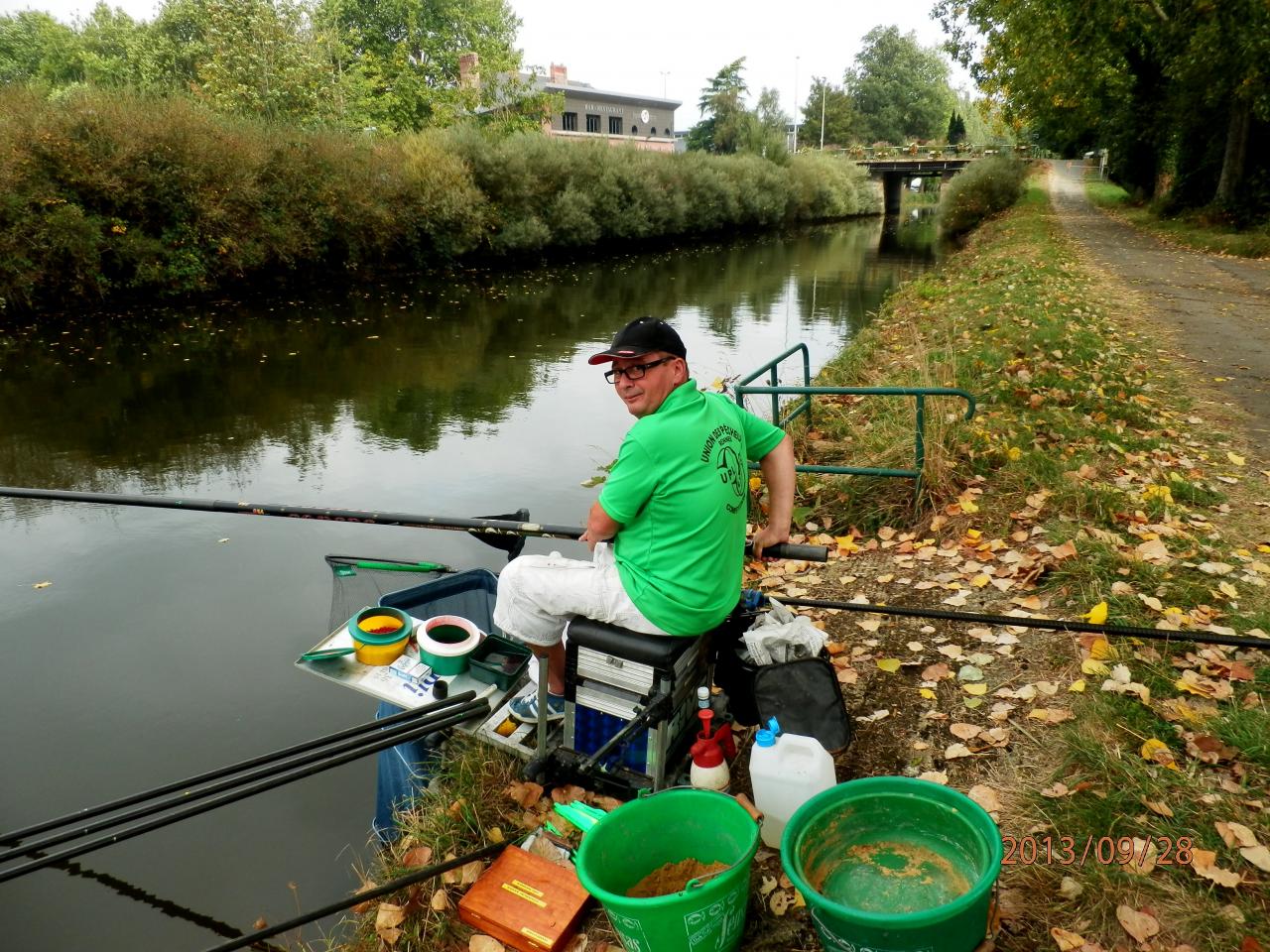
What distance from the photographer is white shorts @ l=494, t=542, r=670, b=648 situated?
302cm

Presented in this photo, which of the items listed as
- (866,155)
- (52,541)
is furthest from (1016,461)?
(866,155)

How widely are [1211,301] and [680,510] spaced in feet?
46.7

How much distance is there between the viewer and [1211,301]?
13844 millimetres

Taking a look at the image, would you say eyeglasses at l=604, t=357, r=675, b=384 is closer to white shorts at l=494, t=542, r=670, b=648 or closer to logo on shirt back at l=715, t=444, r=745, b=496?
logo on shirt back at l=715, t=444, r=745, b=496

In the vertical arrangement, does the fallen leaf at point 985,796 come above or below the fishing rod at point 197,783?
below

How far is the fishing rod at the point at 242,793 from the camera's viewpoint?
103 inches

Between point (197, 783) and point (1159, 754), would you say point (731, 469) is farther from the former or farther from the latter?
point (197, 783)

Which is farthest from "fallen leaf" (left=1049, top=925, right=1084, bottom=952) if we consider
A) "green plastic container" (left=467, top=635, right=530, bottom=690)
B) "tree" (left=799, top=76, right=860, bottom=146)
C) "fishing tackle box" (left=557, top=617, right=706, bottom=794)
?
"tree" (left=799, top=76, right=860, bottom=146)

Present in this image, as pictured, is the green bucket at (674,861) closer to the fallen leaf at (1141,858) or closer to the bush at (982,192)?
the fallen leaf at (1141,858)

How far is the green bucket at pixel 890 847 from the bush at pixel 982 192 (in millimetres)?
38095

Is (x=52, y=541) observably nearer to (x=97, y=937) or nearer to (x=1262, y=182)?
(x=97, y=937)

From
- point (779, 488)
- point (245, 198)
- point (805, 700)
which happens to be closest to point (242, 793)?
point (805, 700)

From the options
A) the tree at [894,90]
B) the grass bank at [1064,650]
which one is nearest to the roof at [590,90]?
the tree at [894,90]
